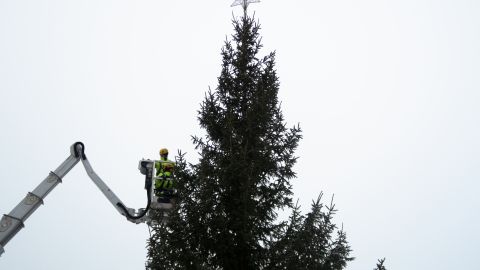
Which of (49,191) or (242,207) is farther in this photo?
(49,191)

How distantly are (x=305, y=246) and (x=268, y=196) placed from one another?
1450 mm

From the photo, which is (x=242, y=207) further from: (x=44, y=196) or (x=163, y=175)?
(x=44, y=196)

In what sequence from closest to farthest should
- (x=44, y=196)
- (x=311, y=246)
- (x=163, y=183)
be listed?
(x=311, y=246) < (x=44, y=196) < (x=163, y=183)

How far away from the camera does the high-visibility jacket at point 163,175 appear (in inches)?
500

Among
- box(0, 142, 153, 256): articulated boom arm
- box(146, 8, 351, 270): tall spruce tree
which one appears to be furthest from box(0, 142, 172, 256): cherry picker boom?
box(146, 8, 351, 270): tall spruce tree

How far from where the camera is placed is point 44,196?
12.6 m

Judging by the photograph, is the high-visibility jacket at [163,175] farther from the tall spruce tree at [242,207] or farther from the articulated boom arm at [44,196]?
the tall spruce tree at [242,207]

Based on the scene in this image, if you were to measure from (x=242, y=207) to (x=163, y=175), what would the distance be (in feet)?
15.8

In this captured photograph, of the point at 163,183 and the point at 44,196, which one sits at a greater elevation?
the point at 163,183

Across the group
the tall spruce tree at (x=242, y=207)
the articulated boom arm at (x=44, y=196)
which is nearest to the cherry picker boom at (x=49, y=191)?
the articulated boom arm at (x=44, y=196)

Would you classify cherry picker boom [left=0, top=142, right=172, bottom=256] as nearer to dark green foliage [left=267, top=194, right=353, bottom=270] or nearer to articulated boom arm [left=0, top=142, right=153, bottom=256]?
articulated boom arm [left=0, top=142, right=153, bottom=256]

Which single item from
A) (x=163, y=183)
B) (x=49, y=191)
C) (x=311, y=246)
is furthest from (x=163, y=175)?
(x=311, y=246)

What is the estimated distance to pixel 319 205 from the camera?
9.16 metres

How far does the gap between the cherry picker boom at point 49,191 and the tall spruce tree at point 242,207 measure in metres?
3.19
